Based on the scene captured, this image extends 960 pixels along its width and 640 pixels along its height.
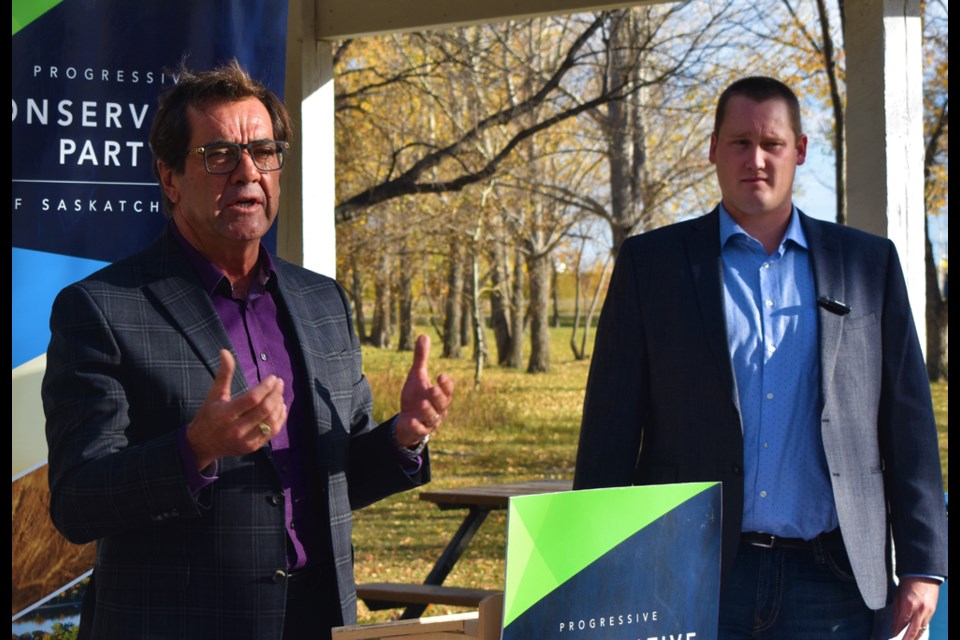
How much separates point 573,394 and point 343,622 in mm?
18498

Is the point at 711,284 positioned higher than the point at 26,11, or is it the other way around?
the point at 26,11

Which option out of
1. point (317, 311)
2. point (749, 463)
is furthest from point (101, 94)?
point (749, 463)

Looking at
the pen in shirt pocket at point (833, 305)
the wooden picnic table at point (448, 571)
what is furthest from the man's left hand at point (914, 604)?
the wooden picnic table at point (448, 571)

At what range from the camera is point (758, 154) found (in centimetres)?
269

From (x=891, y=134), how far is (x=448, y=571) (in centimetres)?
306

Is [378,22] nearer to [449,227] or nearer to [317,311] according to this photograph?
[317,311]

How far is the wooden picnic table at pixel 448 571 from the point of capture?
544cm

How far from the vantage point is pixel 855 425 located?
265cm

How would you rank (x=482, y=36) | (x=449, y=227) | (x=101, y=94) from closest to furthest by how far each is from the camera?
(x=101, y=94) → (x=482, y=36) → (x=449, y=227)

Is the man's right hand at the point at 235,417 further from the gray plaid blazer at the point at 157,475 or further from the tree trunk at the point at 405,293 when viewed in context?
the tree trunk at the point at 405,293

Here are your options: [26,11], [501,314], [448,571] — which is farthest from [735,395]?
[501,314]

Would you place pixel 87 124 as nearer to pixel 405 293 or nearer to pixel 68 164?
pixel 68 164

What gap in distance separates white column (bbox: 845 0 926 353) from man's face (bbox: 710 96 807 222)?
1.50 metres

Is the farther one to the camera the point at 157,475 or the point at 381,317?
the point at 381,317
